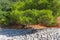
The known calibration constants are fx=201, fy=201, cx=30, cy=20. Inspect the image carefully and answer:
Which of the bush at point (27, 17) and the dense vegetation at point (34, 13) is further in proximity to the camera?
the bush at point (27, 17)

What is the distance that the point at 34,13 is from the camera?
15.5 m

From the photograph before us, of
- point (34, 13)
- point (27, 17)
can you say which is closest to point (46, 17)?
point (34, 13)

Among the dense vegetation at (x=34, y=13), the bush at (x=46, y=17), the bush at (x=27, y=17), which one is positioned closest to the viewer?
the bush at (x=46, y=17)

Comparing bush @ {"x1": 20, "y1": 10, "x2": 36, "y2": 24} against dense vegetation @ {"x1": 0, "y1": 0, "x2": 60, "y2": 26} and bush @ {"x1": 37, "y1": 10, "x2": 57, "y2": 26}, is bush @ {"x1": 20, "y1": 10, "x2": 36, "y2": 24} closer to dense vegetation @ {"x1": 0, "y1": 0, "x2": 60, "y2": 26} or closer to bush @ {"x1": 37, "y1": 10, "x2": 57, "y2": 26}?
dense vegetation @ {"x1": 0, "y1": 0, "x2": 60, "y2": 26}

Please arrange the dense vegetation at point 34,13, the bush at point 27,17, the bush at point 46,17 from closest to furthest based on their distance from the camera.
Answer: the bush at point 46,17, the dense vegetation at point 34,13, the bush at point 27,17

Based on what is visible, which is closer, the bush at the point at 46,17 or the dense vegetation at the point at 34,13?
the bush at the point at 46,17

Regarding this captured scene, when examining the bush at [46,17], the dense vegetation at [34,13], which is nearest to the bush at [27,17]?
the dense vegetation at [34,13]

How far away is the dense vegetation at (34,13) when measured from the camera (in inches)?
611

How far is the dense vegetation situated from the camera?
15.5m

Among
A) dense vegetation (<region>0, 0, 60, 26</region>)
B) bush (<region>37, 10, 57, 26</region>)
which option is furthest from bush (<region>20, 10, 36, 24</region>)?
bush (<region>37, 10, 57, 26</region>)

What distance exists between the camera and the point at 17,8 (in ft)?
55.4

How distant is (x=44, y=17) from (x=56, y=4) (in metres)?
1.68

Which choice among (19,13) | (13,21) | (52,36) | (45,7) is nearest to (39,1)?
(45,7)

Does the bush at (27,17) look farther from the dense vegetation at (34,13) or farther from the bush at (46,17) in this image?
the bush at (46,17)
